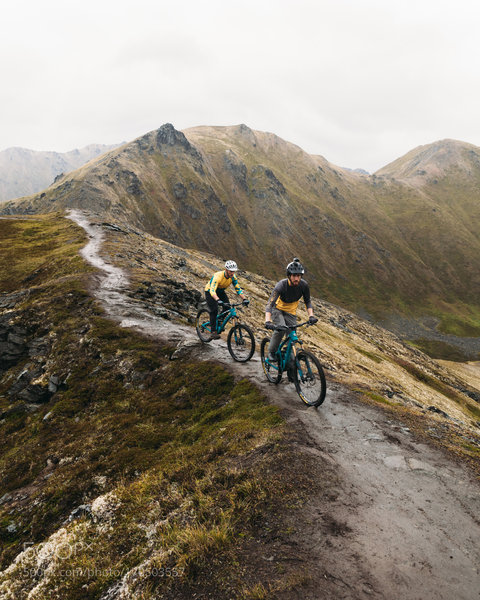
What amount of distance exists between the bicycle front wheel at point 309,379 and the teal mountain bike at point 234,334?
10.9ft

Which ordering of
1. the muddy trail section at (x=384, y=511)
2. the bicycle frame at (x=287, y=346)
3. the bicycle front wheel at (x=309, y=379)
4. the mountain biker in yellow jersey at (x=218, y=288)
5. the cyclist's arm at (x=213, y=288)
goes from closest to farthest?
the muddy trail section at (x=384, y=511), the bicycle front wheel at (x=309, y=379), the bicycle frame at (x=287, y=346), the mountain biker in yellow jersey at (x=218, y=288), the cyclist's arm at (x=213, y=288)

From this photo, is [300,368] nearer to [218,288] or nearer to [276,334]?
[276,334]

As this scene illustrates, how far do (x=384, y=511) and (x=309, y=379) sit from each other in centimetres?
456

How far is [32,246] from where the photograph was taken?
1962 inches

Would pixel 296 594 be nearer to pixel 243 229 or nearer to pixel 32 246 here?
pixel 32 246

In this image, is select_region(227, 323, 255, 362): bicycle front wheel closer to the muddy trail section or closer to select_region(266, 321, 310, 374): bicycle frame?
select_region(266, 321, 310, 374): bicycle frame

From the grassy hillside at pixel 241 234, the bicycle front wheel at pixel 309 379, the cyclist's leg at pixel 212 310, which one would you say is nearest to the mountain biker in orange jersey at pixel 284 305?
the bicycle front wheel at pixel 309 379

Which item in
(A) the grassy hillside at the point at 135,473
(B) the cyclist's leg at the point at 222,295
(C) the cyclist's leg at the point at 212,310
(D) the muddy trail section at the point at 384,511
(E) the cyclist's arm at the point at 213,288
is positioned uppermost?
(E) the cyclist's arm at the point at 213,288

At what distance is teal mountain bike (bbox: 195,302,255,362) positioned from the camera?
546 inches

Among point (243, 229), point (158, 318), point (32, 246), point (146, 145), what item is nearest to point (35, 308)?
point (158, 318)

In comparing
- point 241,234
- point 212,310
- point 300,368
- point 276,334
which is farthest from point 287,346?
point 241,234

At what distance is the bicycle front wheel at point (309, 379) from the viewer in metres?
9.61

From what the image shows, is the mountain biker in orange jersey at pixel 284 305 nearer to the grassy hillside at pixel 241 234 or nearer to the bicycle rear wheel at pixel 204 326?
the bicycle rear wheel at pixel 204 326

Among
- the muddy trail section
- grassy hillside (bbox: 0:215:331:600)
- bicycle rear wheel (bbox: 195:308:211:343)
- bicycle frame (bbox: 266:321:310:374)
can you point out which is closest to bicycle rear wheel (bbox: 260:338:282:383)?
bicycle frame (bbox: 266:321:310:374)
